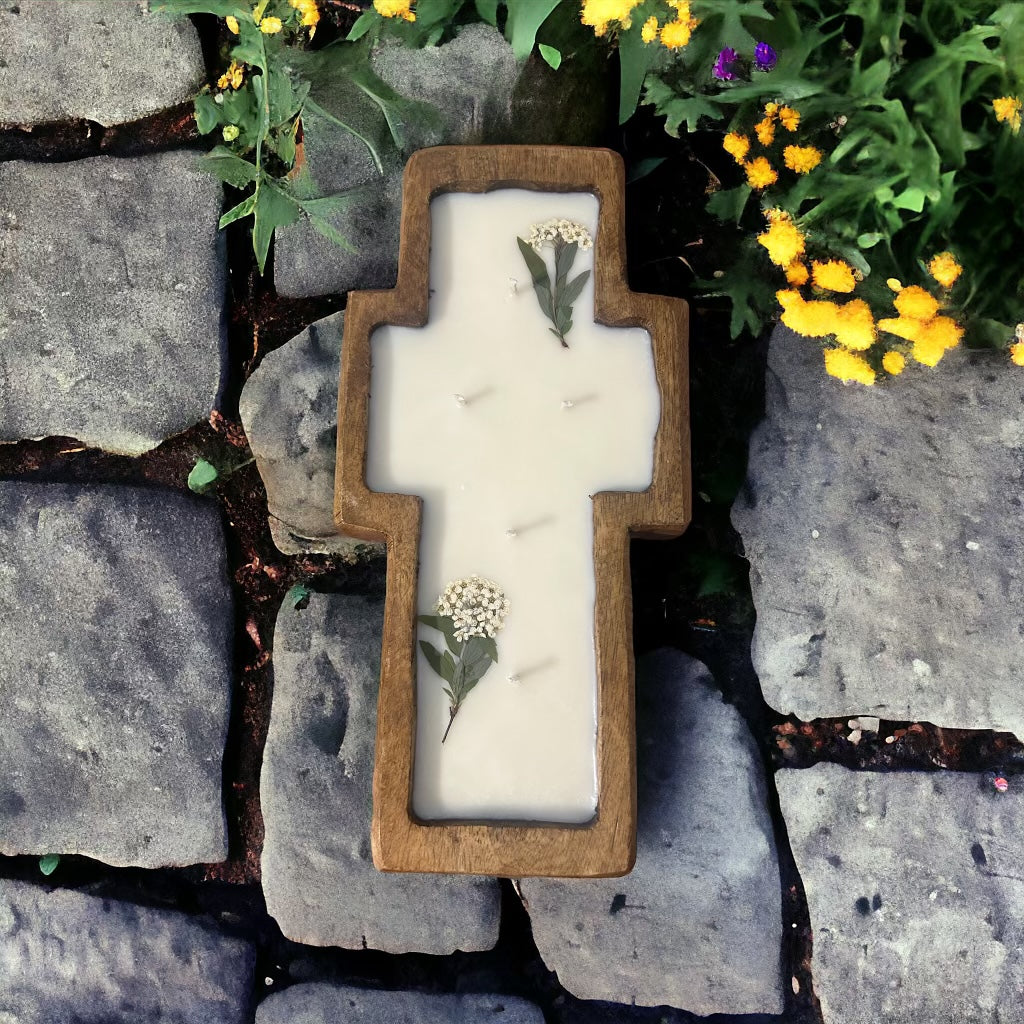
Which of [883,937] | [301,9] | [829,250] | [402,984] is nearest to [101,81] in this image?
[301,9]

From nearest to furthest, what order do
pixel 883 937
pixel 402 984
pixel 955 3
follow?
pixel 955 3 → pixel 883 937 → pixel 402 984

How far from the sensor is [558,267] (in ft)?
4.12

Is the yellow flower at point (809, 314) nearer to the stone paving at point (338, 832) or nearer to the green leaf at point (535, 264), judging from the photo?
the green leaf at point (535, 264)

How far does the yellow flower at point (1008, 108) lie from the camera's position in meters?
1.06

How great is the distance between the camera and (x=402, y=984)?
56.7 inches

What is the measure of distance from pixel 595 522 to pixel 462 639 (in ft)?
0.74

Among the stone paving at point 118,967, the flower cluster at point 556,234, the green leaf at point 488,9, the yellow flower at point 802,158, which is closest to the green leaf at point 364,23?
the green leaf at point 488,9

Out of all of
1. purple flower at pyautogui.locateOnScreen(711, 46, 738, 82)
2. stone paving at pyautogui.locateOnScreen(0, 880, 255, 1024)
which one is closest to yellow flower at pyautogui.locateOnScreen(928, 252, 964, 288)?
purple flower at pyautogui.locateOnScreen(711, 46, 738, 82)

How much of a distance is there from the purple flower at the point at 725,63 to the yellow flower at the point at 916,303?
0.35m

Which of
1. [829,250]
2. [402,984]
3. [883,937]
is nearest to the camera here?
[829,250]

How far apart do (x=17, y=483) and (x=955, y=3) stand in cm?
145

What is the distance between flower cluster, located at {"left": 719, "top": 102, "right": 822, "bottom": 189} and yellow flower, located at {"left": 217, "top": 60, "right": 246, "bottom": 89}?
732mm

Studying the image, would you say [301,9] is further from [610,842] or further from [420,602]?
[610,842]

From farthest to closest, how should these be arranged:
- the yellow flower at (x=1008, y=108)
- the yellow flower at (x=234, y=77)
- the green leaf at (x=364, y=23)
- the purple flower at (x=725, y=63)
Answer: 1. the yellow flower at (x=234, y=77)
2. the green leaf at (x=364, y=23)
3. the purple flower at (x=725, y=63)
4. the yellow flower at (x=1008, y=108)
